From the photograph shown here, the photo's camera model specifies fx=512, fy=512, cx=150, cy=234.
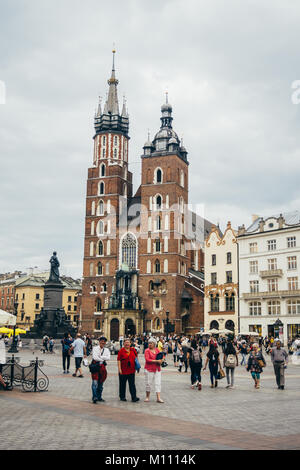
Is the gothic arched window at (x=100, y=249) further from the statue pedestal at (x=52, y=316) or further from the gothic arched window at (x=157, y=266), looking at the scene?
the statue pedestal at (x=52, y=316)

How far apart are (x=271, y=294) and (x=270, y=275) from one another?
2060 mm

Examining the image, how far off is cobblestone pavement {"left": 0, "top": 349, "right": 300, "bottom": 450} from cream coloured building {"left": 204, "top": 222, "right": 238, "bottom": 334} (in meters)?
43.4

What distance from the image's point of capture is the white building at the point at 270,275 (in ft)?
175

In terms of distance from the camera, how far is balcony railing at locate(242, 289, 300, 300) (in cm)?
5269

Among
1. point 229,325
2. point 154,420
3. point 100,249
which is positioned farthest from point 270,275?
point 154,420

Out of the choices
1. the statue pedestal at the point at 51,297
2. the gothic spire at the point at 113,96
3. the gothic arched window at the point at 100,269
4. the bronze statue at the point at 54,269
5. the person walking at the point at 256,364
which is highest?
the gothic spire at the point at 113,96

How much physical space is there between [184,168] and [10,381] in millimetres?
63601

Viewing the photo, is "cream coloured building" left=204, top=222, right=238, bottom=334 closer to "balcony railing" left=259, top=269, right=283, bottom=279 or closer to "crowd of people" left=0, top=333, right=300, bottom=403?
"balcony railing" left=259, top=269, right=283, bottom=279

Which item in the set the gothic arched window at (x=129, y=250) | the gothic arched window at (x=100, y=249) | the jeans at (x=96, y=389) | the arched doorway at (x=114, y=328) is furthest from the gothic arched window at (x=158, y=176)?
the jeans at (x=96, y=389)

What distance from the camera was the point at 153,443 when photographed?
781 centimetres

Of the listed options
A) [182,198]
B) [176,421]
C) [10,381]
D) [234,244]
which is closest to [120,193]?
[182,198]

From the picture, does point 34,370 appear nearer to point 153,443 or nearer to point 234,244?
point 153,443

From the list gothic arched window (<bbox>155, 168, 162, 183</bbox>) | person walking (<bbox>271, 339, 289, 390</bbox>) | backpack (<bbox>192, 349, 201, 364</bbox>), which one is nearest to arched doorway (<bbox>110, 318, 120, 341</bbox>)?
gothic arched window (<bbox>155, 168, 162, 183</bbox>)

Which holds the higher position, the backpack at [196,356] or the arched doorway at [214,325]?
the arched doorway at [214,325]
